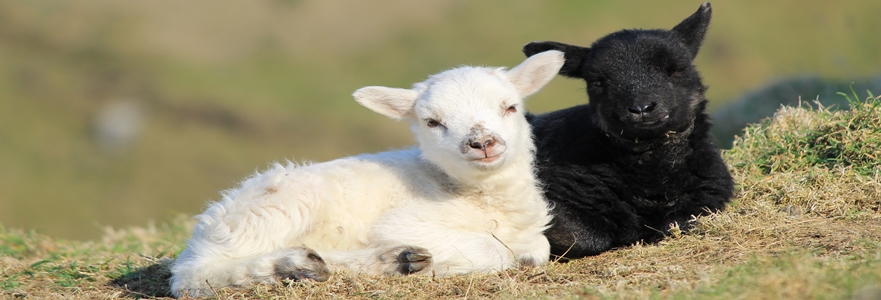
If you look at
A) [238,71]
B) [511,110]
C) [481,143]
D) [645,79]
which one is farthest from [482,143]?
[238,71]

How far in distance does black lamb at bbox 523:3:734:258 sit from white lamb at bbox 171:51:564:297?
447mm

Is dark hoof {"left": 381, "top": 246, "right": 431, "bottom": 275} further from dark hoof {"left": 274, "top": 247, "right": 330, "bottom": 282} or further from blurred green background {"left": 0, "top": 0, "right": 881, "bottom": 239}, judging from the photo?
blurred green background {"left": 0, "top": 0, "right": 881, "bottom": 239}

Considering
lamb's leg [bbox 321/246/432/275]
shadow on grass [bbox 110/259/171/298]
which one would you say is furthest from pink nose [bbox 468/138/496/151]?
shadow on grass [bbox 110/259/171/298]

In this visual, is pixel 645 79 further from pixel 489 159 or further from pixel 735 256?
pixel 735 256

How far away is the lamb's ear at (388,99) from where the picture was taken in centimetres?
700

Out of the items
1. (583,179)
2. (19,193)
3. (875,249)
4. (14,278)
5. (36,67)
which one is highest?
(36,67)

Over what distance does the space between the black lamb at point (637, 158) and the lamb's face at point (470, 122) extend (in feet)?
2.56

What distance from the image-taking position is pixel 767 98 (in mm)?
14836

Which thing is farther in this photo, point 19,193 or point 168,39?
point 168,39

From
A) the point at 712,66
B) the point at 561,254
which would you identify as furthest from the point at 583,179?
the point at 712,66

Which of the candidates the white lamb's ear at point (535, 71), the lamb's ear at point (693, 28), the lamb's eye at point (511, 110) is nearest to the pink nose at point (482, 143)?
the lamb's eye at point (511, 110)

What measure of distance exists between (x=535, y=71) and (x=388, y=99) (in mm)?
1292

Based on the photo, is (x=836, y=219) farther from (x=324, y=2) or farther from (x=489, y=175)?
(x=324, y=2)

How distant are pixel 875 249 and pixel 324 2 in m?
31.9
